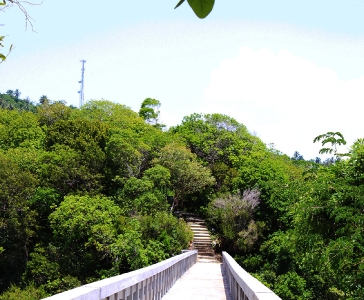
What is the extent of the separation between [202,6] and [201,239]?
95.1 feet

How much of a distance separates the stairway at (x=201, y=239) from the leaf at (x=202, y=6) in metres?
26.2

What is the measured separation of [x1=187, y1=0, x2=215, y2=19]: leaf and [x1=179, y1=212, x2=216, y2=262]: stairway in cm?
2622

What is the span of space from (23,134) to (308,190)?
27.1 m

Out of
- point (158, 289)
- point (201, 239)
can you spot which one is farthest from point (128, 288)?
point (201, 239)

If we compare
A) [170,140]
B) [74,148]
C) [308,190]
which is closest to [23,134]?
[74,148]

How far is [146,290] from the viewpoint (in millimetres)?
5398

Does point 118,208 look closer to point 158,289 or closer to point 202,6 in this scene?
point 158,289

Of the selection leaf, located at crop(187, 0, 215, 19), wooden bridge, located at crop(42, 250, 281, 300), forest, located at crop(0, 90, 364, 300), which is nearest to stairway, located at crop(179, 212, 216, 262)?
forest, located at crop(0, 90, 364, 300)

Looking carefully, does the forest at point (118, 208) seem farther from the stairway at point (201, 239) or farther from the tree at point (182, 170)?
the stairway at point (201, 239)

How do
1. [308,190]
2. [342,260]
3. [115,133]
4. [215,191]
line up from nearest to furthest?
[342,260] → [308,190] → [115,133] → [215,191]

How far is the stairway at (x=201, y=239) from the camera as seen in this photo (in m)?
27.6

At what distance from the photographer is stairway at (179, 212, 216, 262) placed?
2763 centimetres

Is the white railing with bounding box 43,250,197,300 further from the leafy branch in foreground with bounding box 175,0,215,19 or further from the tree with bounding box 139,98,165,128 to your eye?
the tree with bounding box 139,98,165,128

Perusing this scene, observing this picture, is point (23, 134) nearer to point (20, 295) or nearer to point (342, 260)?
point (20, 295)
